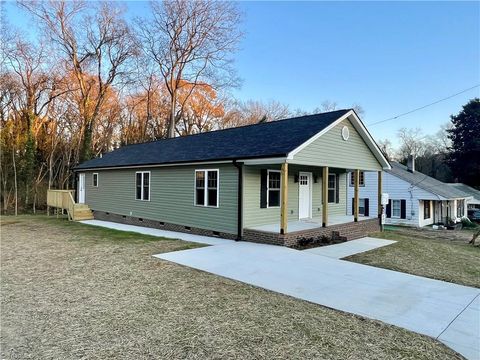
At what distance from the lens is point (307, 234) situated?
393 inches

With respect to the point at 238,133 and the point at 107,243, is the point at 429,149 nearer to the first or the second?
the point at 238,133

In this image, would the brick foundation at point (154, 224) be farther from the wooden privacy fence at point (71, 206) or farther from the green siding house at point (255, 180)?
the wooden privacy fence at point (71, 206)

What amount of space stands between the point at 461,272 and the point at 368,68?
14520 millimetres

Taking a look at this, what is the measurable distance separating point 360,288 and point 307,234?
14.1ft

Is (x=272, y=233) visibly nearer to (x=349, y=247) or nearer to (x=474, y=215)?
(x=349, y=247)

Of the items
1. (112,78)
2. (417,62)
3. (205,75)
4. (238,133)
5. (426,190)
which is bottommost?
(426,190)

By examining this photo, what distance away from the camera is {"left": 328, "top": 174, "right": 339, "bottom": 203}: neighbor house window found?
14633 millimetres

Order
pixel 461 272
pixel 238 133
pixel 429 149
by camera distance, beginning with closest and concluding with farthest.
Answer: pixel 461 272, pixel 238 133, pixel 429 149

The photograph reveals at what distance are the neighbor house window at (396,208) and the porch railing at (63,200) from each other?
21.9 meters

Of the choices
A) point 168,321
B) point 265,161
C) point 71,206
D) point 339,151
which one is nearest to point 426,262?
point 339,151

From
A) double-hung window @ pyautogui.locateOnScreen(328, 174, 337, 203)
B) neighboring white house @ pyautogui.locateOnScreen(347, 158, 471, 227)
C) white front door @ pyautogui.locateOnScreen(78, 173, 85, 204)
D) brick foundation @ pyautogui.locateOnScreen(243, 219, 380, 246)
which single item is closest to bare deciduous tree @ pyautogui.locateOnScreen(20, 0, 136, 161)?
white front door @ pyautogui.locateOnScreen(78, 173, 85, 204)

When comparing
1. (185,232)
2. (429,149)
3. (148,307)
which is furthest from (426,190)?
(429,149)

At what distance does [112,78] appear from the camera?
24.8m

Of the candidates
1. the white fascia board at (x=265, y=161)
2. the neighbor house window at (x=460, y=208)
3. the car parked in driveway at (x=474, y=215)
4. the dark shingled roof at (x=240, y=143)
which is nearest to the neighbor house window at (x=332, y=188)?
the dark shingled roof at (x=240, y=143)
